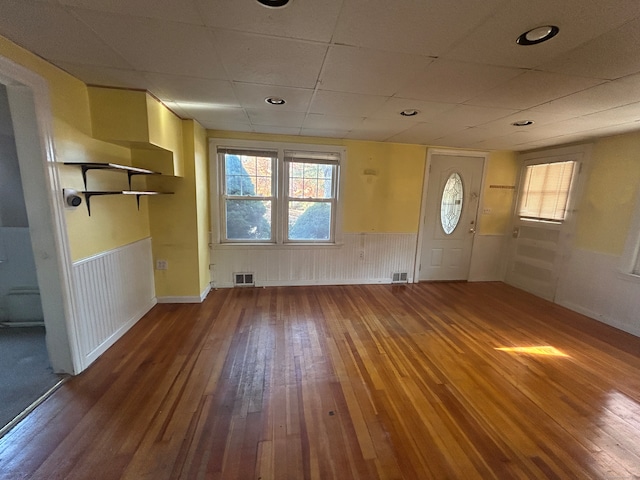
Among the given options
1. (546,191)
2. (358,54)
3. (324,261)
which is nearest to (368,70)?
(358,54)

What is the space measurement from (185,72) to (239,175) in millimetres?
1966

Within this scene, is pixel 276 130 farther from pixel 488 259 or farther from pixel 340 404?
pixel 488 259

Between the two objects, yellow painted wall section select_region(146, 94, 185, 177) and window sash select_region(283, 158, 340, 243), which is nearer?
yellow painted wall section select_region(146, 94, 185, 177)

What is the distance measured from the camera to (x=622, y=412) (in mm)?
1826

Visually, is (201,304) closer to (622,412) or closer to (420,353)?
(420,353)

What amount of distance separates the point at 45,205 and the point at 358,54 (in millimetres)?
2295

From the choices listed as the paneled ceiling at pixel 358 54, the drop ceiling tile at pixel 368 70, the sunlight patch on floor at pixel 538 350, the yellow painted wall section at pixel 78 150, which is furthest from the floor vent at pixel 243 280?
the sunlight patch on floor at pixel 538 350

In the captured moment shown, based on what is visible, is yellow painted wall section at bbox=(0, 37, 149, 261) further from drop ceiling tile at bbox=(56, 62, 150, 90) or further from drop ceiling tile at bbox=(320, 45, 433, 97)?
drop ceiling tile at bbox=(320, 45, 433, 97)

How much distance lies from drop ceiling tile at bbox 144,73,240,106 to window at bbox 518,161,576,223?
4.52 metres

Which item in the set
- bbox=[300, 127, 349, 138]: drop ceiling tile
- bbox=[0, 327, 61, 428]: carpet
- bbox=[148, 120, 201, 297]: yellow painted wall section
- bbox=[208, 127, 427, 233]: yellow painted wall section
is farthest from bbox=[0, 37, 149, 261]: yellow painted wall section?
bbox=[208, 127, 427, 233]: yellow painted wall section

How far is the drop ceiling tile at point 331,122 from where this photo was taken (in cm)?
281

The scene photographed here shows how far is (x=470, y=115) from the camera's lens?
254 centimetres

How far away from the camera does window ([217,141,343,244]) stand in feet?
12.4

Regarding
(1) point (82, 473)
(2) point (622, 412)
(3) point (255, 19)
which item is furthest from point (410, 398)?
(3) point (255, 19)
